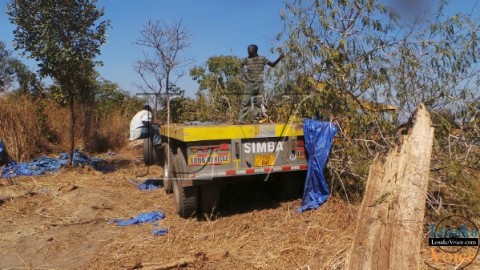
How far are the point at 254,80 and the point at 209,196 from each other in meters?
2.77

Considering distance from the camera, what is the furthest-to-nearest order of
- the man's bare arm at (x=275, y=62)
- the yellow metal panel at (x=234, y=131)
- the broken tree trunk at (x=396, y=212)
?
the man's bare arm at (x=275, y=62), the yellow metal panel at (x=234, y=131), the broken tree trunk at (x=396, y=212)

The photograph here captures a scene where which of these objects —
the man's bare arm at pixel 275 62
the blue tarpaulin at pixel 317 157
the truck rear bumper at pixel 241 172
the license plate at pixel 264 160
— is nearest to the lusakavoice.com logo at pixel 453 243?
the blue tarpaulin at pixel 317 157

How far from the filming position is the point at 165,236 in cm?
511

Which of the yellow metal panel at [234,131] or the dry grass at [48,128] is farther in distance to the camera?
the dry grass at [48,128]

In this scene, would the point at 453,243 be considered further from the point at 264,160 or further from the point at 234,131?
the point at 234,131

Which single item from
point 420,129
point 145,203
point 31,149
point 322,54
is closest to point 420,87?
point 322,54

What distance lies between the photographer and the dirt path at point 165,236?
4.24 m

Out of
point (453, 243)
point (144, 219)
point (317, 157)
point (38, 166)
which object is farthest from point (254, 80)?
point (38, 166)

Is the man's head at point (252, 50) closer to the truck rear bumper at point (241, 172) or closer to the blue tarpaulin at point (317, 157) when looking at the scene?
the blue tarpaulin at point (317, 157)

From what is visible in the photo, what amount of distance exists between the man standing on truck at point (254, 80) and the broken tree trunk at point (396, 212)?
3901 millimetres


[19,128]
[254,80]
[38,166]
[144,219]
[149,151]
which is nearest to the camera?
[144,219]

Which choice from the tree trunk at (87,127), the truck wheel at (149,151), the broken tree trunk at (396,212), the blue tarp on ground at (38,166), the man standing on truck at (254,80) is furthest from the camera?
Answer: the tree trunk at (87,127)

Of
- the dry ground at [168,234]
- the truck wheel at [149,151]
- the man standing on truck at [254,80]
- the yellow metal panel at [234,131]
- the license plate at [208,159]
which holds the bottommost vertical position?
the dry ground at [168,234]

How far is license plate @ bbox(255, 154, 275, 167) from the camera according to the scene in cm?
548
